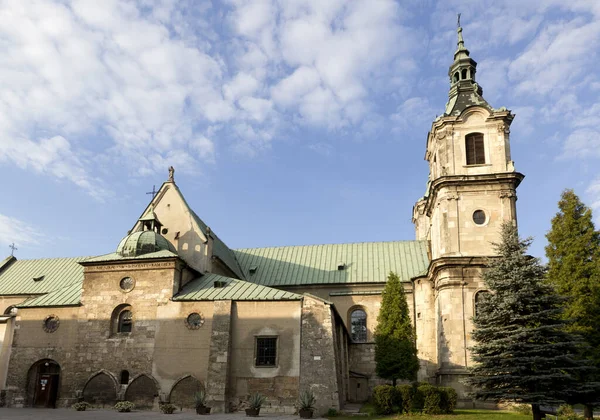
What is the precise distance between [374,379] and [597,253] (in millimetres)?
16000

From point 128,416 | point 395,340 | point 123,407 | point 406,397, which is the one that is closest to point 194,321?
point 123,407

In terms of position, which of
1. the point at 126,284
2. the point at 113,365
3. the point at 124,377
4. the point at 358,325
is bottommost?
the point at 124,377

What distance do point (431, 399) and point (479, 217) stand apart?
13919 mm

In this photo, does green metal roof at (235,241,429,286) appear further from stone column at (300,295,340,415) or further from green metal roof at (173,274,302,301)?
stone column at (300,295,340,415)

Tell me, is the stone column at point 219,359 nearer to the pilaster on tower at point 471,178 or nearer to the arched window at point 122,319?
the arched window at point 122,319

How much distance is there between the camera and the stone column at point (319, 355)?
81.6 ft

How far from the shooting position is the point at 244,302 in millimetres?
27391

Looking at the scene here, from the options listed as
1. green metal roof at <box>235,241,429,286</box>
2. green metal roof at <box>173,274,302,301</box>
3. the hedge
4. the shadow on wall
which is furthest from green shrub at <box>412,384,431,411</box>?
green metal roof at <box>235,241,429,286</box>

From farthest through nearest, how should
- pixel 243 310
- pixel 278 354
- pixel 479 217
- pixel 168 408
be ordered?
pixel 479 217
pixel 243 310
pixel 278 354
pixel 168 408

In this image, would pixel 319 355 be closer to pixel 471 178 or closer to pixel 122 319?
pixel 122 319

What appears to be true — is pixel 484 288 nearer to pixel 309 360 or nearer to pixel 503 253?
A: pixel 503 253

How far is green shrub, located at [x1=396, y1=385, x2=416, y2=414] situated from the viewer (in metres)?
23.8

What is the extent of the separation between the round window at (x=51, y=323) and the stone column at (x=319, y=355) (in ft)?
48.1

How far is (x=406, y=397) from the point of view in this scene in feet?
78.7
